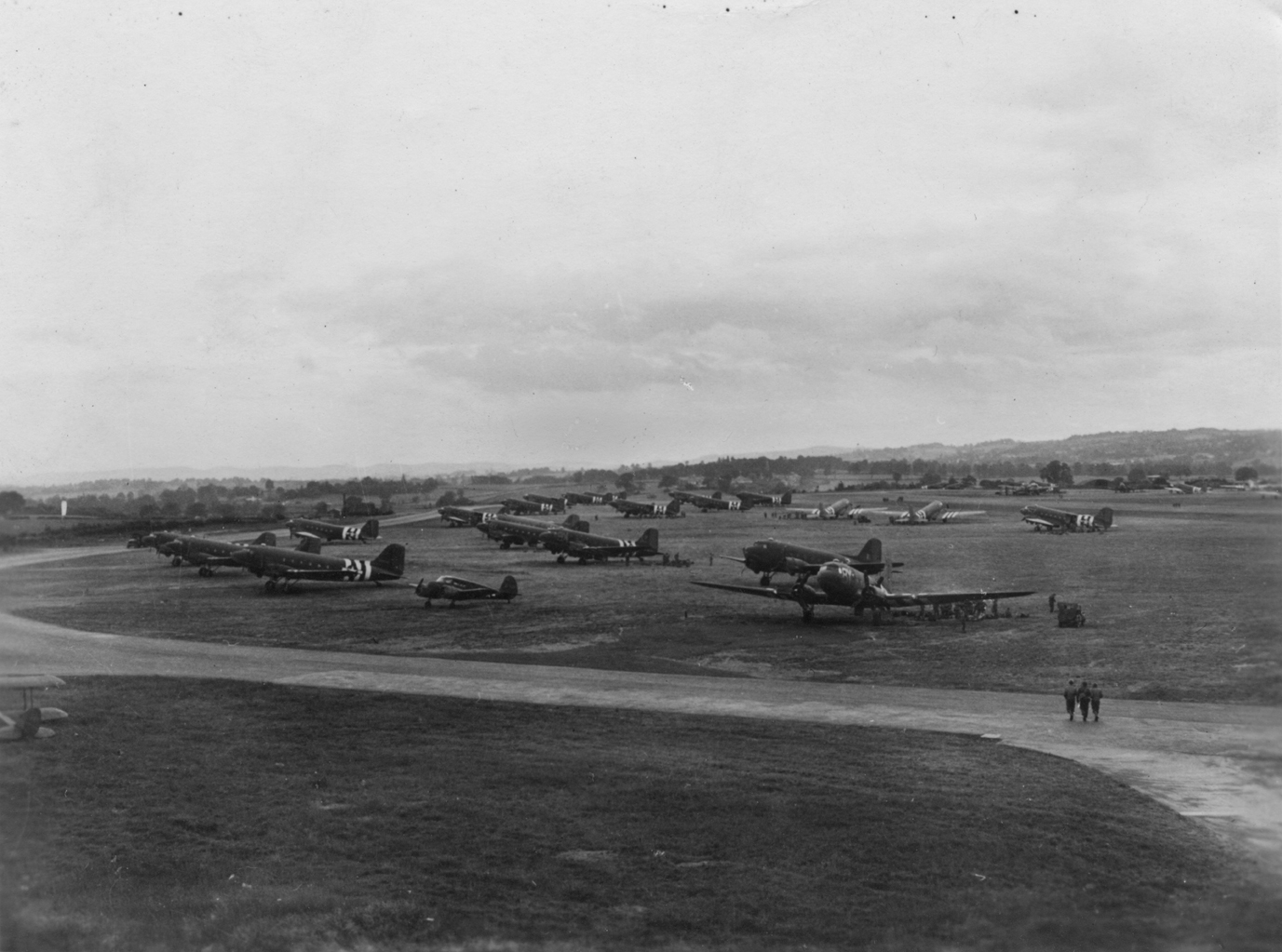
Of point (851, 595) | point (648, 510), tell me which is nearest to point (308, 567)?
point (851, 595)

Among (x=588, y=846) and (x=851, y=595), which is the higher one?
(x=851, y=595)

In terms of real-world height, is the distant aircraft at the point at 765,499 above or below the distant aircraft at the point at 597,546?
above

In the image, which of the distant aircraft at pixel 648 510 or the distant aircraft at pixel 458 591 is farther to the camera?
the distant aircraft at pixel 648 510

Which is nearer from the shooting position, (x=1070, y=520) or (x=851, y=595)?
(x=851, y=595)

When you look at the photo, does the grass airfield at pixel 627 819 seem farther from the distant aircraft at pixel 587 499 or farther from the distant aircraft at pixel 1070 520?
the distant aircraft at pixel 587 499

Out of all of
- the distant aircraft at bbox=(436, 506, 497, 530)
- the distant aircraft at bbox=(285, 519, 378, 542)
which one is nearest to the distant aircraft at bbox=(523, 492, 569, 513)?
the distant aircraft at bbox=(436, 506, 497, 530)

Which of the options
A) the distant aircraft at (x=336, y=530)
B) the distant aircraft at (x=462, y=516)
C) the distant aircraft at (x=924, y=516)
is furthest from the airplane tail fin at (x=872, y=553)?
the distant aircraft at (x=462, y=516)

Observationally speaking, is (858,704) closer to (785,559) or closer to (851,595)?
(851,595)
